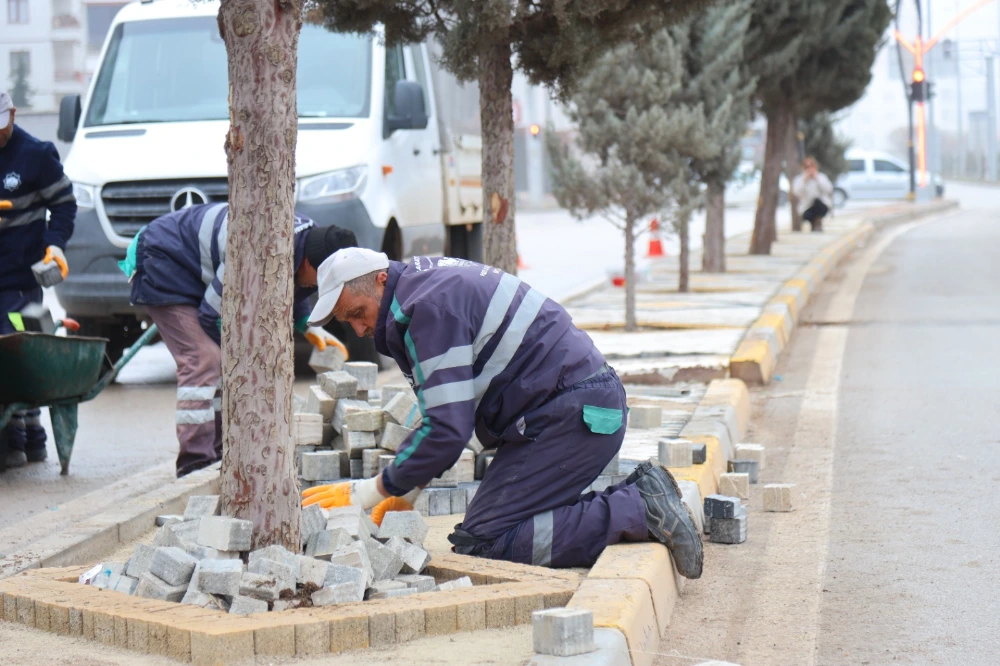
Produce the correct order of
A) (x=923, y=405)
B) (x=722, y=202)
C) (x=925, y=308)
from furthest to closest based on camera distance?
1. (x=722, y=202)
2. (x=925, y=308)
3. (x=923, y=405)

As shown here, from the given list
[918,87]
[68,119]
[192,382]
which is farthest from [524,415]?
[918,87]

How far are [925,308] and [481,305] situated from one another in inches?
412

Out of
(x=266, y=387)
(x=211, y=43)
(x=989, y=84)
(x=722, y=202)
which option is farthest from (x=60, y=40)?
(x=989, y=84)

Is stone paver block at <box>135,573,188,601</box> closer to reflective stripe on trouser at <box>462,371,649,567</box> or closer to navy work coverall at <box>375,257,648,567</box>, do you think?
navy work coverall at <box>375,257,648,567</box>

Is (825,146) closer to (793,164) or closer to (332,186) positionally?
(793,164)

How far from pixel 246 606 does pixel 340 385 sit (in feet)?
6.93

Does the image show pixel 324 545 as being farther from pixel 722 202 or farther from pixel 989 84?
pixel 989 84

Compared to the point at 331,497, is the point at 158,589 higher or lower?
lower

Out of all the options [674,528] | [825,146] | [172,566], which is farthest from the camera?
[825,146]

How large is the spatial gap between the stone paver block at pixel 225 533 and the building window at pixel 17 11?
23.6 metres

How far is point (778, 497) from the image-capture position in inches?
224

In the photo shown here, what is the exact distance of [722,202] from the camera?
16.7m

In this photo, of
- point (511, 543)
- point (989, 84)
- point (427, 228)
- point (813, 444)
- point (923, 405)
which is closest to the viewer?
point (511, 543)

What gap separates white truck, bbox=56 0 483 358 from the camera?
9375 mm
